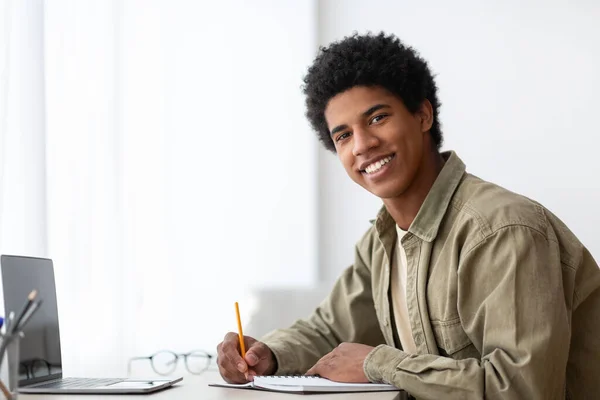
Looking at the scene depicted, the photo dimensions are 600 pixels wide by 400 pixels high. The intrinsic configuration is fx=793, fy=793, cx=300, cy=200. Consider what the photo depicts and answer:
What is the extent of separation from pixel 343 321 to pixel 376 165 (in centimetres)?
42

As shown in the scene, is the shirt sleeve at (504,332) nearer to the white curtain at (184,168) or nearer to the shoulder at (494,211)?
the shoulder at (494,211)

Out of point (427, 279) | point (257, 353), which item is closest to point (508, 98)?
point (427, 279)

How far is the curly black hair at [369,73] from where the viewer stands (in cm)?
168

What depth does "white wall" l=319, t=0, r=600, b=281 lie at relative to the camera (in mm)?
2801

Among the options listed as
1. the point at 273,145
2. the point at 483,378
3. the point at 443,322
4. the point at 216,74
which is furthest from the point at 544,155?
the point at 483,378

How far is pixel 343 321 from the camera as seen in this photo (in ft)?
6.13

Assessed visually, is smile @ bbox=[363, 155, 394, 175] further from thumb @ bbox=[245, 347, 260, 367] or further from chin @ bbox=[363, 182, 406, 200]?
thumb @ bbox=[245, 347, 260, 367]

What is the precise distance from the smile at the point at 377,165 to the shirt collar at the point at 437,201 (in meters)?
0.11

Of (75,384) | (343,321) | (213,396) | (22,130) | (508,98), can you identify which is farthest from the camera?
(508,98)

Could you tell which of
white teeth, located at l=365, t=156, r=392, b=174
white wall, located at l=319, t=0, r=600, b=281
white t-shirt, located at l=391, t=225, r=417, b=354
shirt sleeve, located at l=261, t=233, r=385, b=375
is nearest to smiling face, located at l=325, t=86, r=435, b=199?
white teeth, located at l=365, t=156, r=392, b=174

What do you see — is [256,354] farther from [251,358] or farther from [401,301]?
[401,301]

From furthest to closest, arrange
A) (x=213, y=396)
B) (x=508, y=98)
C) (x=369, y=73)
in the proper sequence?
(x=508, y=98)
(x=369, y=73)
(x=213, y=396)

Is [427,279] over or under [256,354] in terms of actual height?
over

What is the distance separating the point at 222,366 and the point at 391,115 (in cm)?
61
